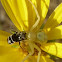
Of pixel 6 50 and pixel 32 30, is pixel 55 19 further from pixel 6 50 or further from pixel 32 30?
pixel 6 50

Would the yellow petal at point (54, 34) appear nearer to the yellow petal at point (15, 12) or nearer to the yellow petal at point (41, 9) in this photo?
the yellow petal at point (41, 9)

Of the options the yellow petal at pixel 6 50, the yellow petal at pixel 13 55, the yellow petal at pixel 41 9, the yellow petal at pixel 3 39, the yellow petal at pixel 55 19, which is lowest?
the yellow petal at pixel 13 55

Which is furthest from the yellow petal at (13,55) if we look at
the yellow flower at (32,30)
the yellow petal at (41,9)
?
the yellow petal at (41,9)

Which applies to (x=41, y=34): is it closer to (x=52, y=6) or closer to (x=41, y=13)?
(x=41, y=13)

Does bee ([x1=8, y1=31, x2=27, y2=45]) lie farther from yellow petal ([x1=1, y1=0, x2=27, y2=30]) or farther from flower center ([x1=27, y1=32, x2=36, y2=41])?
yellow petal ([x1=1, y1=0, x2=27, y2=30])

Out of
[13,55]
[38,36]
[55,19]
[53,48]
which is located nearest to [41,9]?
[55,19]

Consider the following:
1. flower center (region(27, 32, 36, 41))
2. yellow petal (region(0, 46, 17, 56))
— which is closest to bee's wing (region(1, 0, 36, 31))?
flower center (region(27, 32, 36, 41))

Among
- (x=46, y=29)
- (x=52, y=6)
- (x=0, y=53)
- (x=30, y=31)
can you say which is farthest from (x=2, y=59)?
(x=52, y=6)

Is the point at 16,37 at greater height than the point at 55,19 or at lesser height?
lesser
